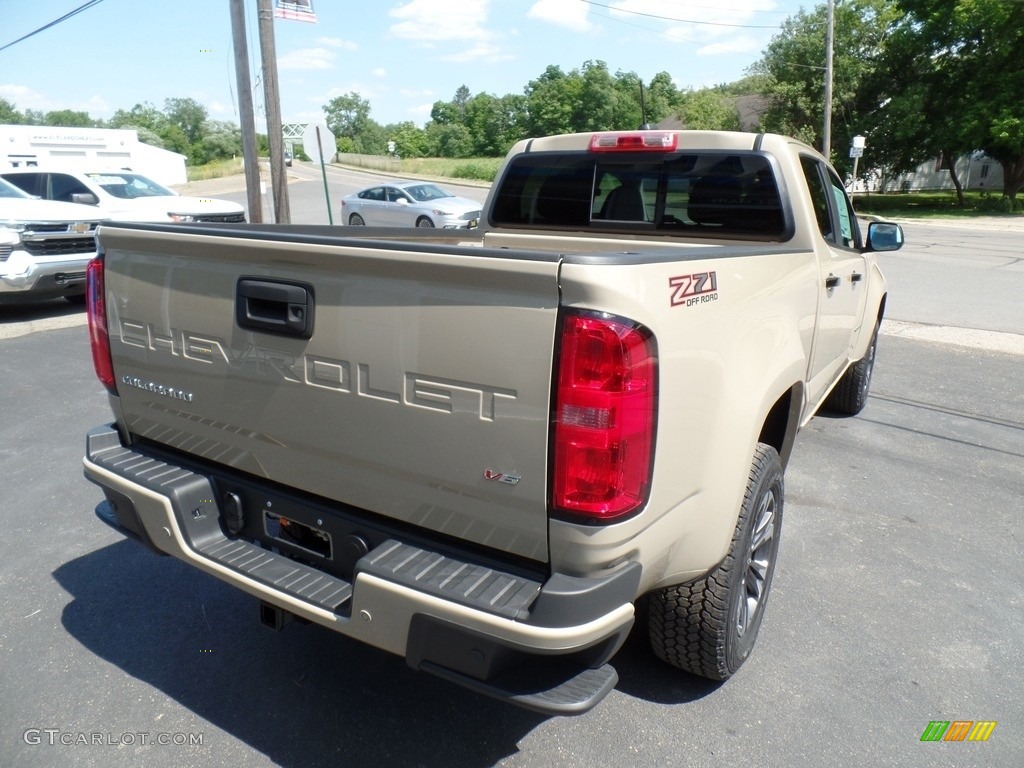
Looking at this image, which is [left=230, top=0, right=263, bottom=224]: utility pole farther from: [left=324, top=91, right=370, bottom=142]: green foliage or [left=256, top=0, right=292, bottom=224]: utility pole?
[left=324, top=91, right=370, bottom=142]: green foliage

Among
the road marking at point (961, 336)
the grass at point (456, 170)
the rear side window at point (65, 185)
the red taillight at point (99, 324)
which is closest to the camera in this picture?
the red taillight at point (99, 324)

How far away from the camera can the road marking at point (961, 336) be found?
8219 mm

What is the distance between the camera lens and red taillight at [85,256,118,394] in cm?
283

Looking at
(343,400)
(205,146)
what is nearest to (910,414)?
(343,400)

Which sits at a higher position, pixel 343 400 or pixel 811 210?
pixel 811 210

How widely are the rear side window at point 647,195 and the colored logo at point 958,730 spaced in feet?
7.02

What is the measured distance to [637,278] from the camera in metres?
1.90

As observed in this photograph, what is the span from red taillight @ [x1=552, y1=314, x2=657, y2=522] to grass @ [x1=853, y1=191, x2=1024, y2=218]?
33.9m

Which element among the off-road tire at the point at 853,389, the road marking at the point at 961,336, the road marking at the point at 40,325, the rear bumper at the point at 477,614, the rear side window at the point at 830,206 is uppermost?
the rear side window at the point at 830,206

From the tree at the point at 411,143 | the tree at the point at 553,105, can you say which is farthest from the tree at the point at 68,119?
the tree at the point at 553,105

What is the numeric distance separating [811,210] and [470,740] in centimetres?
285

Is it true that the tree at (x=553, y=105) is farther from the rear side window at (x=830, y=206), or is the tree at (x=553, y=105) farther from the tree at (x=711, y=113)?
the rear side window at (x=830, y=206)

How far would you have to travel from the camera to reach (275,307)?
7.61 feet

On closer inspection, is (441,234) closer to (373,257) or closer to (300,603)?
(373,257)
